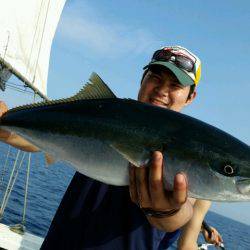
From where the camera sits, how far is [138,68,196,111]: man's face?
181 inches

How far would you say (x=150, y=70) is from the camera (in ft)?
15.5

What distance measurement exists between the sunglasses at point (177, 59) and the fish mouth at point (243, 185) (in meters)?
1.66

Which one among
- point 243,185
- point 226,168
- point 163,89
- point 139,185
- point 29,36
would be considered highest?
point 29,36

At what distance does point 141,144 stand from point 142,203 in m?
0.63

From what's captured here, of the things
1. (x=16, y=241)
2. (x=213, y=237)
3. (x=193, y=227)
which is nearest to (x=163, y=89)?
(x=193, y=227)

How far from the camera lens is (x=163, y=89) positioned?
4586 mm

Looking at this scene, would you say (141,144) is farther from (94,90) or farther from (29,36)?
(29,36)

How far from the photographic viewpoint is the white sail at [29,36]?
21750mm

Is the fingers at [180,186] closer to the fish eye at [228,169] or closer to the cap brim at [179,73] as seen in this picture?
the fish eye at [228,169]

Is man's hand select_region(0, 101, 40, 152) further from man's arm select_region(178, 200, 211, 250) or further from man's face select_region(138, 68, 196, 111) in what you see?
→ man's arm select_region(178, 200, 211, 250)

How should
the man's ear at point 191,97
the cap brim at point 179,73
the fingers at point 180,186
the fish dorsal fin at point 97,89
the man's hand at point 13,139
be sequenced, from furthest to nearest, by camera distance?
1. the man's ear at point 191,97
2. the man's hand at point 13,139
3. the cap brim at point 179,73
4. the fish dorsal fin at point 97,89
5. the fingers at point 180,186

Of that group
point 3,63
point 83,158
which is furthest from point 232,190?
point 3,63

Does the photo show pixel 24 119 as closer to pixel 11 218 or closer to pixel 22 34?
pixel 22 34

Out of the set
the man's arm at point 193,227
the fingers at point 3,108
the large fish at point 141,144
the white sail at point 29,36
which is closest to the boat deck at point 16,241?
the man's arm at point 193,227
